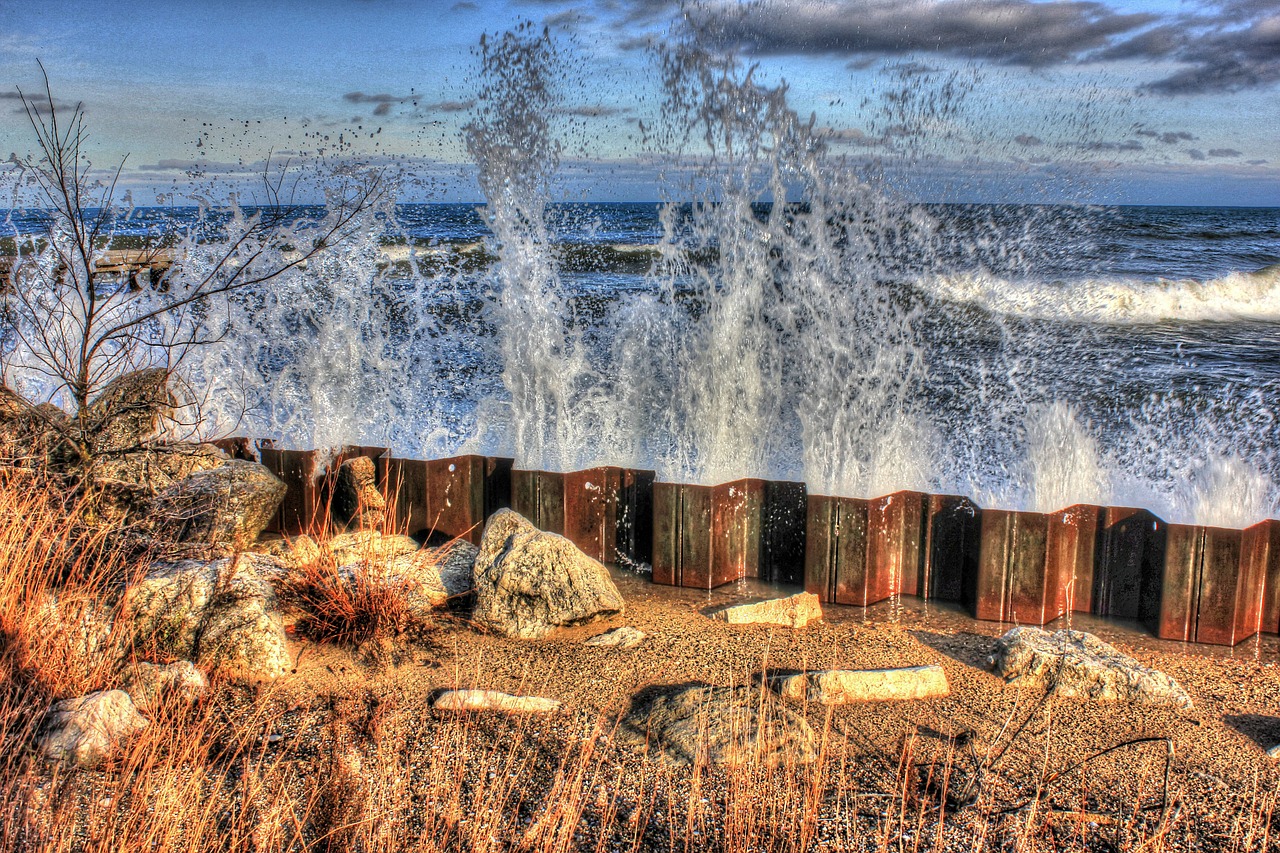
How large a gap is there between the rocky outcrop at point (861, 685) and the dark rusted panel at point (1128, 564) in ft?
4.83

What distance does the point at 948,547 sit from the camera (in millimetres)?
4664

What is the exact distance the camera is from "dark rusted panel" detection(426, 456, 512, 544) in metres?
5.36

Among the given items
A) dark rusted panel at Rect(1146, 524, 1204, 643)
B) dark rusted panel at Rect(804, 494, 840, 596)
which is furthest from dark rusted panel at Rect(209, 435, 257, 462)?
dark rusted panel at Rect(1146, 524, 1204, 643)

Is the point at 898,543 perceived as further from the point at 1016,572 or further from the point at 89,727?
the point at 89,727

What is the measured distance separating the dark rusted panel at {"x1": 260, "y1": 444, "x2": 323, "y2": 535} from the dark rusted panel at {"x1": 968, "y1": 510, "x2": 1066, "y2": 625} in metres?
3.71

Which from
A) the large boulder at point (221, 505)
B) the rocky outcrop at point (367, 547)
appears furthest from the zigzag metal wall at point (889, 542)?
the large boulder at point (221, 505)

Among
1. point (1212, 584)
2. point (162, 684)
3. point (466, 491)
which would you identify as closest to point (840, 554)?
point (1212, 584)

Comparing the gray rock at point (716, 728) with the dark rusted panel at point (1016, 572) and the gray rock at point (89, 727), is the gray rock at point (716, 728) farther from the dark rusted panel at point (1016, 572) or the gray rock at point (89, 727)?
the dark rusted panel at point (1016, 572)

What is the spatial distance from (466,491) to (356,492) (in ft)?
2.20

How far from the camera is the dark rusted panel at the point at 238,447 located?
584 cm

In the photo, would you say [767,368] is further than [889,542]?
Yes

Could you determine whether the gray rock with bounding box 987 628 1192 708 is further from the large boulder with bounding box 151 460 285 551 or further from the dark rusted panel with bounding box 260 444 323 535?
the dark rusted panel with bounding box 260 444 323 535

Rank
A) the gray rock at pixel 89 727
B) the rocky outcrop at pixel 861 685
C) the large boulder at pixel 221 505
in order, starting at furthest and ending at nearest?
1. the large boulder at pixel 221 505
2. the rocky outcrop at pixel 861 685
3. the gray rock at pixel 89 727

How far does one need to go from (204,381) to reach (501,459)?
151 inches
